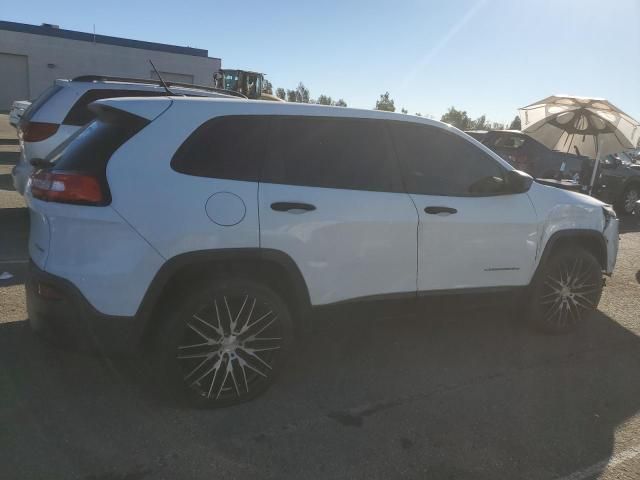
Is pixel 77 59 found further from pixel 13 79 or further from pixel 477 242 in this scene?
pixel 477 242

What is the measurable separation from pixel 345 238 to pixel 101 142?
60.1 inches

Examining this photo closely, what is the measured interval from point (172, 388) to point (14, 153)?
15.4m

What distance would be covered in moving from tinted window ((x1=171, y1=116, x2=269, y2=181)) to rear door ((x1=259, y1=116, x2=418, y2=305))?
0.09 m

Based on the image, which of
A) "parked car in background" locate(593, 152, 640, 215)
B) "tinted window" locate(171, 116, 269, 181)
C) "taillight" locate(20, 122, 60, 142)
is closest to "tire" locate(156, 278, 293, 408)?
"tinted window" locate(171, 116, 269, 181)

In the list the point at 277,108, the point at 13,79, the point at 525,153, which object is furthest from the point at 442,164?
the point at 13,79

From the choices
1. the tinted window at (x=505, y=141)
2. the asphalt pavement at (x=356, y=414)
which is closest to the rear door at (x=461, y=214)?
the asphalt pavement at (x=356, y=414)

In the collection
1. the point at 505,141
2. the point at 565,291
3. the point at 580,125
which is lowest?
the point at 565,291

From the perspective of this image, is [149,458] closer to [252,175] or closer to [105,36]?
[252,175]

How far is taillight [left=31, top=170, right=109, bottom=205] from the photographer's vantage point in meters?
2.76

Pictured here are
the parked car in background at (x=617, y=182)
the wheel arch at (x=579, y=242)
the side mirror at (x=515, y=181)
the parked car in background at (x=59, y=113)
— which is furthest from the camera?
the parked car in background at (x=617, y=182)

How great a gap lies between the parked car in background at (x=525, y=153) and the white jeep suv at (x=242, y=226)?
8.39 metres

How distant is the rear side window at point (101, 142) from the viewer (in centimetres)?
283

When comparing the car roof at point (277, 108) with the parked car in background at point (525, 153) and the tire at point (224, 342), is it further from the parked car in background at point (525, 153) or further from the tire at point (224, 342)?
the parked car in background at point (525, 153)

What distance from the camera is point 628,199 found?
1270cm
